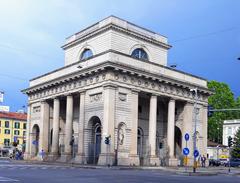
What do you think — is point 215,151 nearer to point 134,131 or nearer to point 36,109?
point 36,109

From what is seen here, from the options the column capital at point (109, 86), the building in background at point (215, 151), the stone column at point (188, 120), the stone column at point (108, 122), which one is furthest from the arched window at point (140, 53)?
the building in background at point (215, 151)

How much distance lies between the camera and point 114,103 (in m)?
41.4

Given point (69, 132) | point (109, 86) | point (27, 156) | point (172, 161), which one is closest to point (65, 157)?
point (69, 132)

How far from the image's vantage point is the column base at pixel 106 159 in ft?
131

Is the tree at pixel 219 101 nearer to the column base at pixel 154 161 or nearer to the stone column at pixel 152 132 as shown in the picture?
the stone column at pixel 152 132

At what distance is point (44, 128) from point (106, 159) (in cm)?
1583

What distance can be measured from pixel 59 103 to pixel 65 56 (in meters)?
7.65

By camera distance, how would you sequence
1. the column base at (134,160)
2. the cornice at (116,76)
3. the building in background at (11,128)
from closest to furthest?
the cornice at (116,76), the column base at (134,160), the building in background at (11,128)

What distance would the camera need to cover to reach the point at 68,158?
46.8 metres

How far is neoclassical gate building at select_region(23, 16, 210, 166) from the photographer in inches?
1654

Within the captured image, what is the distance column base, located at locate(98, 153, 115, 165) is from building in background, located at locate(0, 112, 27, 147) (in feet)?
223

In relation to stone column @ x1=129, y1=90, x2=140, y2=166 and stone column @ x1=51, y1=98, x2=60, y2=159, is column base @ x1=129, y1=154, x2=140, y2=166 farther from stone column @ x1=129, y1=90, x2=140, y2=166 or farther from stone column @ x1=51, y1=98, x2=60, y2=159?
stone column @ x1=51, y1=98, x2=60, y2=159

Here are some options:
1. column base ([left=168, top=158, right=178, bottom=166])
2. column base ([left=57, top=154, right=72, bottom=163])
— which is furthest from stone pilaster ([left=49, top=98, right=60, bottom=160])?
column base ([left=168, top=158, right=178, bottom=166])

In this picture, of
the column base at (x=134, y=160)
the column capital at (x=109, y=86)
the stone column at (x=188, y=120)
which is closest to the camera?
the column capital at (x=109, y=86)
